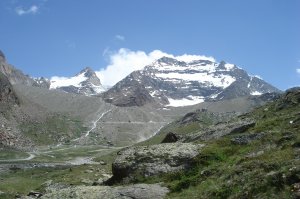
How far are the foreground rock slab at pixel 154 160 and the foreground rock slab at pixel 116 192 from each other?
297 cm

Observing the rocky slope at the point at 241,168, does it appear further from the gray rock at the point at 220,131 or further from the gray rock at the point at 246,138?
the gray rock at the point at 220,131

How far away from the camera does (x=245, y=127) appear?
40.8 metres

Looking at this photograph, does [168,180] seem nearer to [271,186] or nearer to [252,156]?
[252,156]

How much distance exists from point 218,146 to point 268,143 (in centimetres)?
346

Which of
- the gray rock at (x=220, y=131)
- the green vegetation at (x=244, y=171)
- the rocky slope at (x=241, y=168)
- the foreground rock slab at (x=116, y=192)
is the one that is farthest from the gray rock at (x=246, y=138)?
the foreground rock slab at (x=116, y=192)

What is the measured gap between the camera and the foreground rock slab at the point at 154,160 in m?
30.6

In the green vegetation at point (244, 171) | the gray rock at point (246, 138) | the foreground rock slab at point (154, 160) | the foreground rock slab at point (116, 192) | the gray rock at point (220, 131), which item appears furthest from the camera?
the gray rock at point (220, 131)

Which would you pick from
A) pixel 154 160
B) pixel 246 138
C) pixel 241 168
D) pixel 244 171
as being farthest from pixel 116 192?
pixel 246 138

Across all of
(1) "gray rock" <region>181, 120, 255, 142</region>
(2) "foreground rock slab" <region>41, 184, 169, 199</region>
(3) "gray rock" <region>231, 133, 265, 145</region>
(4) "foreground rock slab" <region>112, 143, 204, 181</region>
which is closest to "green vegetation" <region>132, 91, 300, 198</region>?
(3) "gray rock" <region>231, 133, 265, 145</region>

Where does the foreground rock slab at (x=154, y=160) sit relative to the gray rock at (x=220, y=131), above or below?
below

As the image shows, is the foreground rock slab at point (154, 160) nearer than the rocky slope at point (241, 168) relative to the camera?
No

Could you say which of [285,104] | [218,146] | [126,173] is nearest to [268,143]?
[218,146]

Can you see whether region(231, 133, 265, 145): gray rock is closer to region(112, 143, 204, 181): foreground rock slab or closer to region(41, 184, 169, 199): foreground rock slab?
region(112, 143, 204, 181): foreground rock slab

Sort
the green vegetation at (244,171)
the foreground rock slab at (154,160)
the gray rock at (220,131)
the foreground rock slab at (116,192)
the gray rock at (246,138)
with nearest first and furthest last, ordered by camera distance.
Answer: the green vegetation at (244,171) < the foreground rock slab at (116,192) < the foreground rock slab at (154,160) < the gray rock at (246,138) < the gray rock at (220,131)
